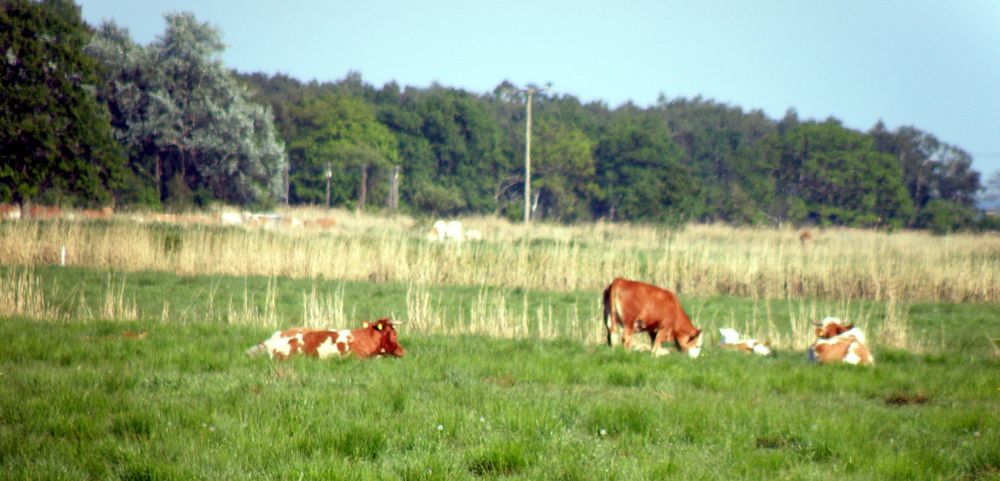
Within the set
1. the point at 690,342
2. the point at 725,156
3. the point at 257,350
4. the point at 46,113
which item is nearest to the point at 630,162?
the point at 725,156

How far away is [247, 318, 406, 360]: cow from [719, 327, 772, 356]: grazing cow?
5.18 meters

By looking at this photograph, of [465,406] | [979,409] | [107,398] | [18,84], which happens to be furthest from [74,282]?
[18,84]

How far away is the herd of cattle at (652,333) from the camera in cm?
1066

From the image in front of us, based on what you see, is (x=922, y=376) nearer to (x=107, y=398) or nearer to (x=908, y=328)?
(x=908, y=328)

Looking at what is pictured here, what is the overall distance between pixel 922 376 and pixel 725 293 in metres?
12.9

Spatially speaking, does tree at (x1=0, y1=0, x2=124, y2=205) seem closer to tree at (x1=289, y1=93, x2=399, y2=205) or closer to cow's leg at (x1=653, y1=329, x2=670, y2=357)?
tree at (x1=289, y1=93, x2=399, y2=205)

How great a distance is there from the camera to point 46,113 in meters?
37.3

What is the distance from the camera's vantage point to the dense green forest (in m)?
37.7

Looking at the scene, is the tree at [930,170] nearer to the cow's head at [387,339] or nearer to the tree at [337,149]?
the tree at [337,149]

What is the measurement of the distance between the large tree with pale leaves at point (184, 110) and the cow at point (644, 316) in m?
39.7

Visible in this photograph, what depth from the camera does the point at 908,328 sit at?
16.4m

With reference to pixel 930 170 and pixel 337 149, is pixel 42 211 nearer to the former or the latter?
pixel 337 149

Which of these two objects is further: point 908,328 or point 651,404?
point 908,328

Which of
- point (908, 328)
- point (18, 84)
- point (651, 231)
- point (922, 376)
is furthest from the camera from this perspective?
point (651, 231)
